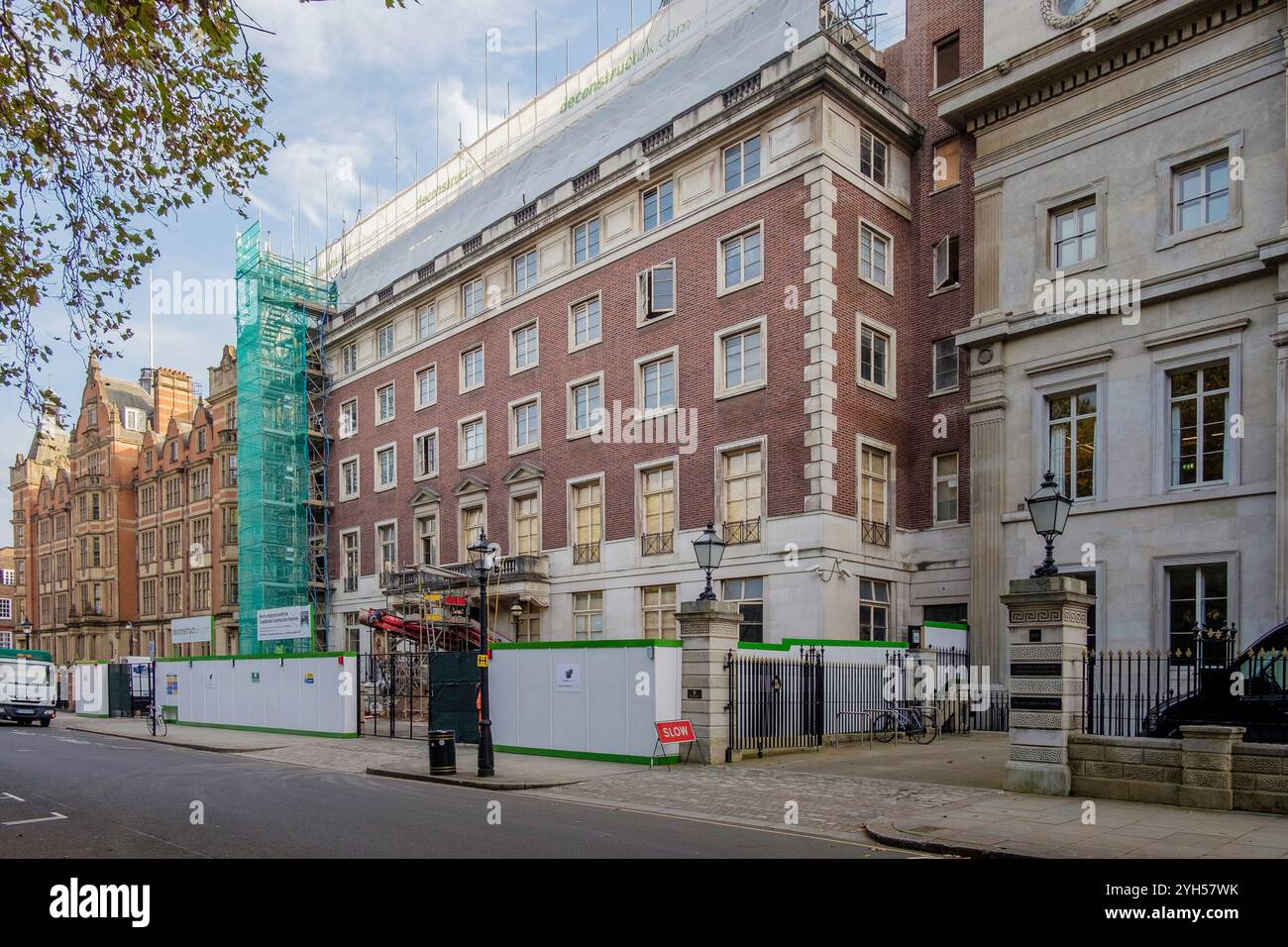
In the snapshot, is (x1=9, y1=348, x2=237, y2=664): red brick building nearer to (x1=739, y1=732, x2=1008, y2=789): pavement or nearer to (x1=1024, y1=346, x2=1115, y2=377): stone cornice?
(x1=739, y1=732, x2=1008, y2=789): pavement

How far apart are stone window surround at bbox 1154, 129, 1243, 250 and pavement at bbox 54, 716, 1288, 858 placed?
12391 millimetres

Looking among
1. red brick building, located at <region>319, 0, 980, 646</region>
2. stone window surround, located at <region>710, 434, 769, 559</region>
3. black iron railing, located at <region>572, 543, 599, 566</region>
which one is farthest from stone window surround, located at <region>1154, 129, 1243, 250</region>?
black iron railing, located at <region>572, 543, 599, 566</region>

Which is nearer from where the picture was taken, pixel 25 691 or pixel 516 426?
pixel 516 426

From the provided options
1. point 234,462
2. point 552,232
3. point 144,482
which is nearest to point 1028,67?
point 552,232

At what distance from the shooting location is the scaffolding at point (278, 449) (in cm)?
4884

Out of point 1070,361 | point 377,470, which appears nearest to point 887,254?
point 1070,361

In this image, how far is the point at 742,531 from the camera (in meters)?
29.5

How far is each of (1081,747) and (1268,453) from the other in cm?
1117

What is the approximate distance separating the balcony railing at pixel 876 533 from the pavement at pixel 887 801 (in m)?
6.78

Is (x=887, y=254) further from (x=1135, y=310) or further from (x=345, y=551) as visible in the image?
(x=345, y=551)

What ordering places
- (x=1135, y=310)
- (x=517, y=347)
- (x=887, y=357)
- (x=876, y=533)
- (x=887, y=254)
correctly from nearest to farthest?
(x=1135, y=310) < (x=876, y=533) < (x=887, y=357) < (x=887, y=254) < (x=517, y=347)

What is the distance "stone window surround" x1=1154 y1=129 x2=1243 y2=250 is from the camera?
2253 centimetres

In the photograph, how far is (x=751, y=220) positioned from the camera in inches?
1179

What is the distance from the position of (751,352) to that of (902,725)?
38.6ft
